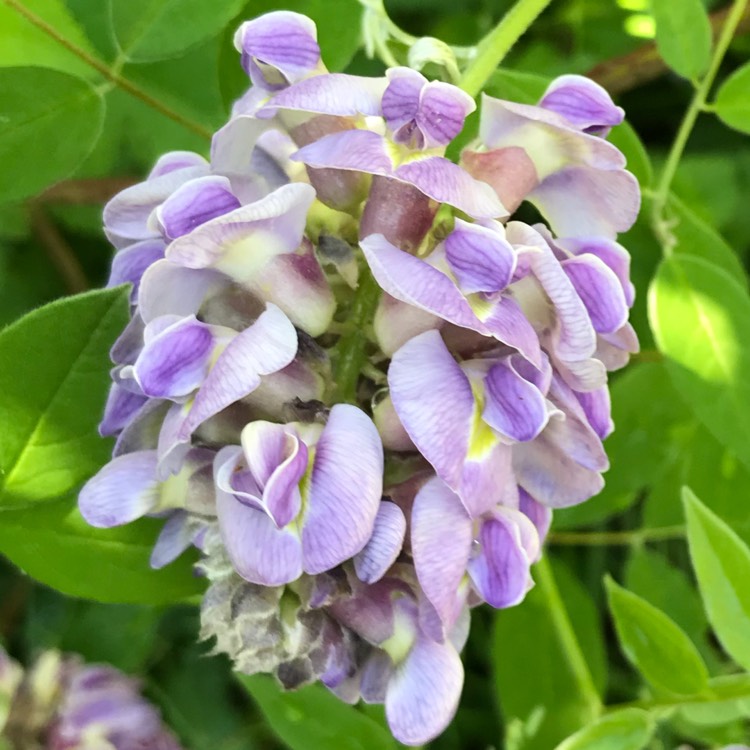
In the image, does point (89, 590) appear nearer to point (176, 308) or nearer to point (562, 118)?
point (176, 308)

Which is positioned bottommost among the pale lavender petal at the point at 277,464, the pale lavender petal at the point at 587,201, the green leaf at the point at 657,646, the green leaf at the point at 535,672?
the green leaf at the point at 535,672

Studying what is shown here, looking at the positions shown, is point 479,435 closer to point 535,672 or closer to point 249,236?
point 249,236

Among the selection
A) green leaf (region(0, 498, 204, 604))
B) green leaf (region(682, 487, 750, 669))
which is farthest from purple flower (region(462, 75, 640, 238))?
green leaf (region(0, 498, 204, 604))

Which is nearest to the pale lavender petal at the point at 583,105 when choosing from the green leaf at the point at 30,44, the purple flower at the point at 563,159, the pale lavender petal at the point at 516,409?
the purple flower at the point at 563,159

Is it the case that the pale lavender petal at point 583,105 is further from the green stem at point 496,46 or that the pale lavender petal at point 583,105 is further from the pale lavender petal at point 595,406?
the pale lavender petal at point 595,406

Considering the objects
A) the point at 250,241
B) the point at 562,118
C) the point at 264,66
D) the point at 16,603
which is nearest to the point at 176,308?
the point at 250,241

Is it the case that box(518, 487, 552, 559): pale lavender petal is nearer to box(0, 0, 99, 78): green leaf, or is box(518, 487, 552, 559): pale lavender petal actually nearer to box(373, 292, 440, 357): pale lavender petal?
Answer: box(373, 292, 440, 357): pale lavender petal
